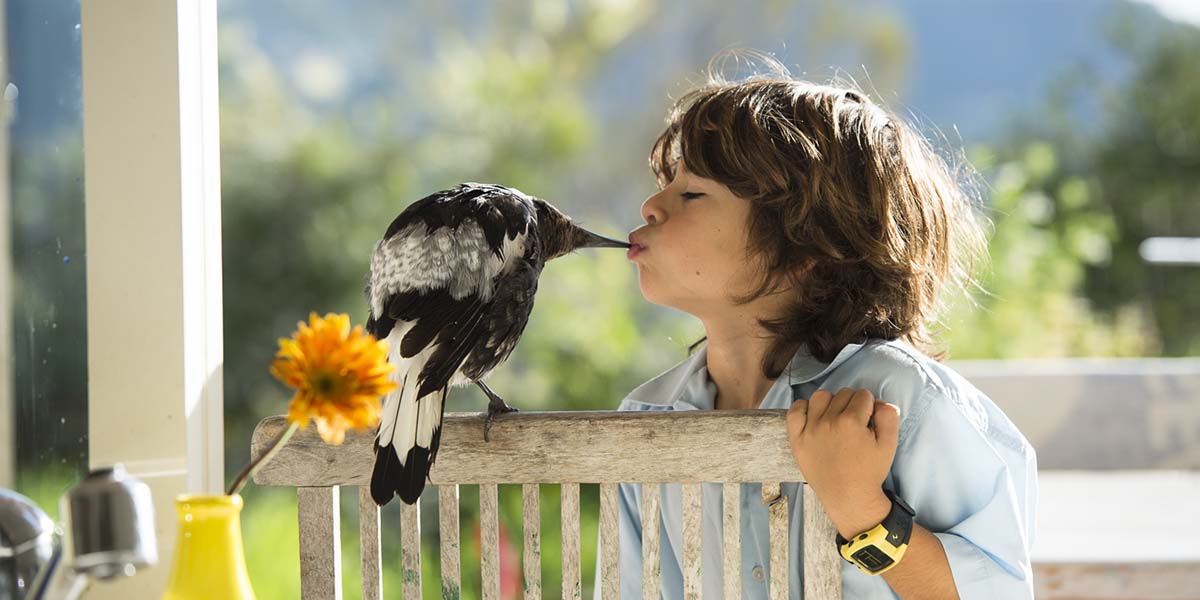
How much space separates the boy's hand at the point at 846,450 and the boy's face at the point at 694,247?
0.24m

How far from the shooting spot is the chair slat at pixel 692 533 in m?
0.81

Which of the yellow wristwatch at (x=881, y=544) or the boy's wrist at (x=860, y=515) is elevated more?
the boy's wrist at (x=860, y=515)

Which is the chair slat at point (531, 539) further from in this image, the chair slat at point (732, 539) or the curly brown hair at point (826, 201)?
the curly brown hair at point (826, 201)

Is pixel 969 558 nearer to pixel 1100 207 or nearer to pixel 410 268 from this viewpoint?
pixel 410 268

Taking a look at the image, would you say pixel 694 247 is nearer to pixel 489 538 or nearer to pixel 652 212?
pixel 652 212

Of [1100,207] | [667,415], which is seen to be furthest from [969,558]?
[1100,207]

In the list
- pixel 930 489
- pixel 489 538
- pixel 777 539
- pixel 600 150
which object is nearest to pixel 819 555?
pixel 777 539

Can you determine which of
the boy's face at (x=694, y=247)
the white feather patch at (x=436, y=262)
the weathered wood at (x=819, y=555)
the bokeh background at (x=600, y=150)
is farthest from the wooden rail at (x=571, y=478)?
the bokeh background at (x=600, y=150)

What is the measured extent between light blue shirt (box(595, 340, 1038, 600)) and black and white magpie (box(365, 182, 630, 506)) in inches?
8.1

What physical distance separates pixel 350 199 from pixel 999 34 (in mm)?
4393

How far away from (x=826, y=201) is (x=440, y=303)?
1.43 feet

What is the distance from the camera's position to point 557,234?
36.1 inches

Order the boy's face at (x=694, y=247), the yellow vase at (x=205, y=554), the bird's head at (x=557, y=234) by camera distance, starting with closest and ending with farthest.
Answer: the yellow vase at (x=205, y=554)
the bird's head at (x=557, y=234)
the boy's face at (x=694, y=247)

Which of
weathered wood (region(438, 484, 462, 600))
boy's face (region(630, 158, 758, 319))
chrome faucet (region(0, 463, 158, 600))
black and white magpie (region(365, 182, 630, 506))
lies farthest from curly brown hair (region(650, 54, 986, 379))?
chrome faucet (region(0, 463, 158, 600))
